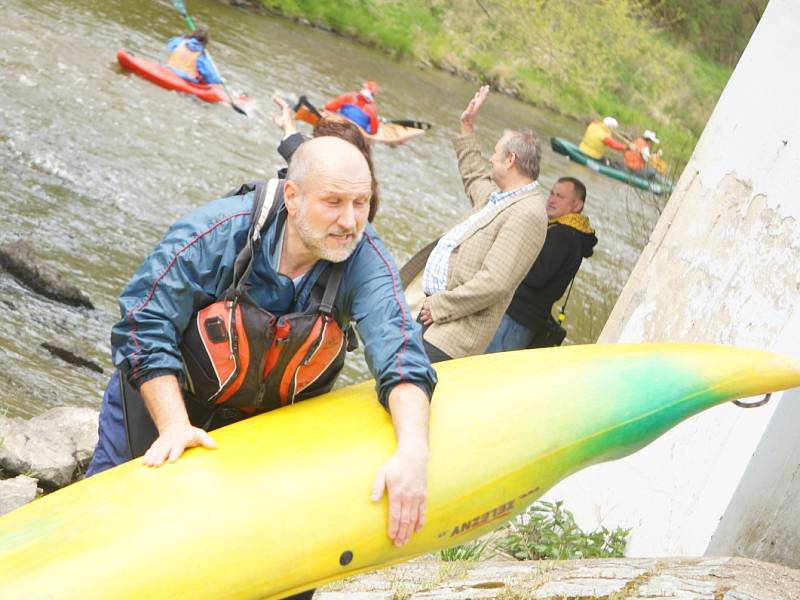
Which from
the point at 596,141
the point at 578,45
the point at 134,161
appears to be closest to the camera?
the point at 134,161

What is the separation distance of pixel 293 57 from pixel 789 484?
588 inches

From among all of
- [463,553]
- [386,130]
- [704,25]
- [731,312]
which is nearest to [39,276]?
[463,553]

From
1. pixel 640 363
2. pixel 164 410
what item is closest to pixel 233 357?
pixel 164 410

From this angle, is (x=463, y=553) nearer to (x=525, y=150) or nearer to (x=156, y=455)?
(x=525, y=150)

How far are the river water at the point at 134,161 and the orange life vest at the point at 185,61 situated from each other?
42 centimetres

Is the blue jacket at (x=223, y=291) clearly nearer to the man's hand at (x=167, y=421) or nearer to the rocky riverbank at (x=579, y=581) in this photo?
the man's hand at (x=167, y=421)

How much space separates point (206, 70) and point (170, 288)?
1132cm

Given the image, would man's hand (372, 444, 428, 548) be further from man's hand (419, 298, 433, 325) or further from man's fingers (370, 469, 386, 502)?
man's hand (419, 298, 433, 325)

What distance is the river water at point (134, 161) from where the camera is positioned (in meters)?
6.84

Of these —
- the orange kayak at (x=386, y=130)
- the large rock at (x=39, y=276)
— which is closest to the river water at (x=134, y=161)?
the large rock at (x=39, y=276)

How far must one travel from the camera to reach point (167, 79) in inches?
522

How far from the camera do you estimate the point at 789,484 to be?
14.3 ft

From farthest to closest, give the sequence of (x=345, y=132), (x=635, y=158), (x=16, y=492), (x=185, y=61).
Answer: (x=635, y=158)
(x=185, y=61)
(x=16, y=492)
(x=345, y=132)

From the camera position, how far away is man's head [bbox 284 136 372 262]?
2.58 meters
